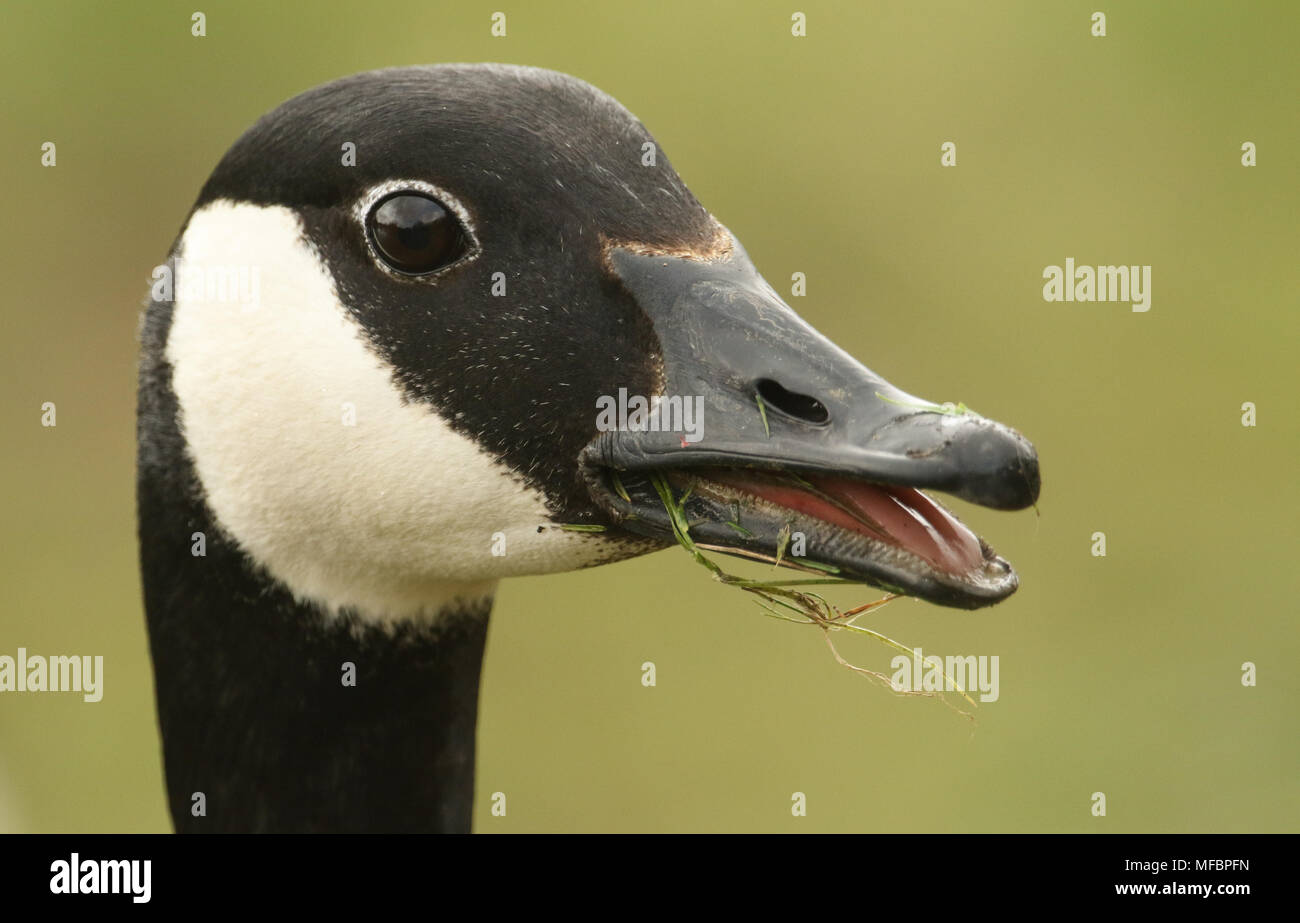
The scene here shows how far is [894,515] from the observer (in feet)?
10.5

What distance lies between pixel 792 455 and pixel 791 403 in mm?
156

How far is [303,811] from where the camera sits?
413cm

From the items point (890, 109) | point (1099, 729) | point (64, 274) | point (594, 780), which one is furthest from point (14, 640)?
point (890, 109)

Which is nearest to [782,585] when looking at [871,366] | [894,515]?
[894,515]

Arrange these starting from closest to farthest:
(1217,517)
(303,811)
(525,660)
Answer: (303,811) → (525,660) → (1217,517)

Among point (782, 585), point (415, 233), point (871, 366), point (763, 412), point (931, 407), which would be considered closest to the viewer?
point (931, 407)

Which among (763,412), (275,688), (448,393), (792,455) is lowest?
(275,688)

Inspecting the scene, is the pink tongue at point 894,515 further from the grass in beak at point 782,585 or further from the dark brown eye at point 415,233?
the dark brown eye at point 415,233

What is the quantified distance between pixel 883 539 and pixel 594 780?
19.3ft

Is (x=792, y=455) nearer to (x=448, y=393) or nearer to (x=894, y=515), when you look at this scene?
(x=894, y=515)

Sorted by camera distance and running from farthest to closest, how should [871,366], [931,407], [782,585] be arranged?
[871,366] → [782,585] → [931,407]

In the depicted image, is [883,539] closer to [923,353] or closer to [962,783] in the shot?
[962,783]

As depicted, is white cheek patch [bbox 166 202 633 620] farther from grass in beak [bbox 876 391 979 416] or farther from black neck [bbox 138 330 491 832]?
grass in beak [bbox 876 391 979 416]

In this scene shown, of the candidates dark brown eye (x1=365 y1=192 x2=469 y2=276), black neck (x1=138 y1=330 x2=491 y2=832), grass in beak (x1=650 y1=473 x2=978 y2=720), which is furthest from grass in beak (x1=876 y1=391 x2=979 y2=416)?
black neck (x1=138 y1=330 x2=491 y2=832)
